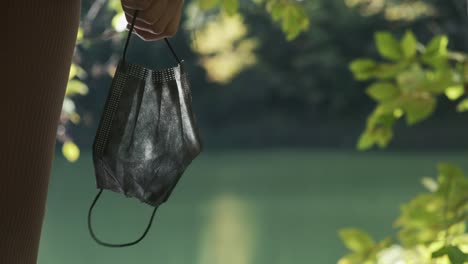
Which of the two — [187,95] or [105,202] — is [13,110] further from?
[105,202]

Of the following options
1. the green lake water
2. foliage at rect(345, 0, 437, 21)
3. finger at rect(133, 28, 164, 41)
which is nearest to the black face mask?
finger at rect(133, 28, 164, 41)

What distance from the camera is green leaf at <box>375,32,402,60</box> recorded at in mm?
1060

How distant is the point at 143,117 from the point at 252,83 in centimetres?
1070

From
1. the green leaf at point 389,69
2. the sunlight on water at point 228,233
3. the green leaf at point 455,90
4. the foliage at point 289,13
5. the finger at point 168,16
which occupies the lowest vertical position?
the finger at point 168,16

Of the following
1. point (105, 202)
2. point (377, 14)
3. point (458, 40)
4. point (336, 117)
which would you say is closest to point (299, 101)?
point (336, 117)

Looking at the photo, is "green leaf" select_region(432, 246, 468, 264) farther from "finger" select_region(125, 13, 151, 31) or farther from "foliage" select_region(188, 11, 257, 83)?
"foliage" select_region(188, 11, 257, 83)

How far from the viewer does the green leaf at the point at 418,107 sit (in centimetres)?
107

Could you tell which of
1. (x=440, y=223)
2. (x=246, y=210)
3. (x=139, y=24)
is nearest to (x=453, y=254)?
(x=440, y=223)

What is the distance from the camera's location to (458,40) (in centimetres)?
1131

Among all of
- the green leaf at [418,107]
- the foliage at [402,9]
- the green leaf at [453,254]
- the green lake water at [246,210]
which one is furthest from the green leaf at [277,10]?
the foliage at [402,9]

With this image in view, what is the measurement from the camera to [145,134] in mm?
849

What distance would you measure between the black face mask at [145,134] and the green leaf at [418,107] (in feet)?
1.09

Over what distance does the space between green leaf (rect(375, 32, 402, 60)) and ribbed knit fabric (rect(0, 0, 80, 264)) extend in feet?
1.53

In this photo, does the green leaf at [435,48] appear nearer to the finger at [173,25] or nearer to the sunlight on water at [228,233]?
the finger at [173,25]
